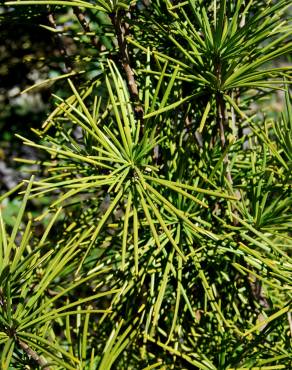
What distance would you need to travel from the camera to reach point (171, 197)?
72 centimetres

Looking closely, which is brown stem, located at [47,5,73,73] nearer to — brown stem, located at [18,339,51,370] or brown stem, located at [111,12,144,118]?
brown stem, located at [111,12,144,118]

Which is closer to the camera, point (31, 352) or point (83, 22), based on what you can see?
point (31, 352)

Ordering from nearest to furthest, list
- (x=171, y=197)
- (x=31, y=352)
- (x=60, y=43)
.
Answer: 1. (x=31, y=352)
2. (x=171, y=197)
3. (x=60, y=43)

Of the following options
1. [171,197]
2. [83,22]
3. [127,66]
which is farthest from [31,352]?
[83,22]

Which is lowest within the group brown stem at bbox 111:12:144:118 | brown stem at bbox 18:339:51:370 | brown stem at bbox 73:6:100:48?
brown stem at bbox 18:339:51:370

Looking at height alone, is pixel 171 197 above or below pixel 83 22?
below

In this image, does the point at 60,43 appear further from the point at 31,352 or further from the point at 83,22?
the point at 31,352

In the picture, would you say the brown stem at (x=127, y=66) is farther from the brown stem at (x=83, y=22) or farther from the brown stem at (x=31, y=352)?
the brown stem at (x=31, y=352)

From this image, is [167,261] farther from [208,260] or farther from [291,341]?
[291,341]

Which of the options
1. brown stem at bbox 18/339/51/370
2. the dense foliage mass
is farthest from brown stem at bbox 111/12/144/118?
brown stem at bbox 18/339/51/370

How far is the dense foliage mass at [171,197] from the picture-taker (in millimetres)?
605

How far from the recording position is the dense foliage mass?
1.99ft

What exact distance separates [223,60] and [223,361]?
397mm

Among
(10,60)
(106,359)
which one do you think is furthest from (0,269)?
(10,60)
